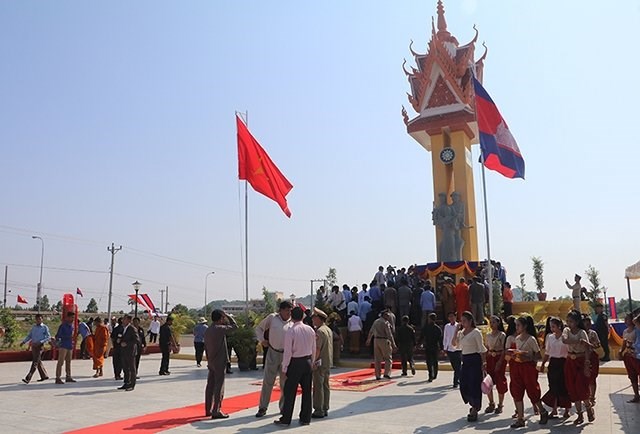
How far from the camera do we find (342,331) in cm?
1756

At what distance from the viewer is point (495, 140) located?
14.5 meters

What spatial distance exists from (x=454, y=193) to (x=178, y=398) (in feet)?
66.2

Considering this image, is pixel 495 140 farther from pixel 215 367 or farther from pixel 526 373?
pixel 215 367

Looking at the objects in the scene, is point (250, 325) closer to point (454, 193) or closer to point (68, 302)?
point (68, 302)

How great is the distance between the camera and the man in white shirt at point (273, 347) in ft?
27.1

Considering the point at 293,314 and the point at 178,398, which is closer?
the point at 293,314

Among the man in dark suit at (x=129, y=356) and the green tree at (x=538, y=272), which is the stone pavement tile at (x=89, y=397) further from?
the green tree at (x=538, y=272)

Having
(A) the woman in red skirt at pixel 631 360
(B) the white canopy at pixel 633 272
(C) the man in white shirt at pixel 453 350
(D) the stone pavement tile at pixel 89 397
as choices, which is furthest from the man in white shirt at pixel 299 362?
(B) the white canopy at pixel 633 272

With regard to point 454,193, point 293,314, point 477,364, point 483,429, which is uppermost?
point 454,193

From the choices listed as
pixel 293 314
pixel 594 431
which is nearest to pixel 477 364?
pixel 594 431

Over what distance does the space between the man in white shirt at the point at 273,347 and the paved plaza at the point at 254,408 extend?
0.89 feet

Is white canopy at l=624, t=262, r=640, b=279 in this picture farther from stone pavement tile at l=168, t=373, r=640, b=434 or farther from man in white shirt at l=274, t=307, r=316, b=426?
man in white shirt at l=274, t=307, r=316, b=426

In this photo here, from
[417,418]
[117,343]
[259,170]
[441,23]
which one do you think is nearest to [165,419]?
[417,418]

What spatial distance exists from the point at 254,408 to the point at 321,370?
61.6 inches
